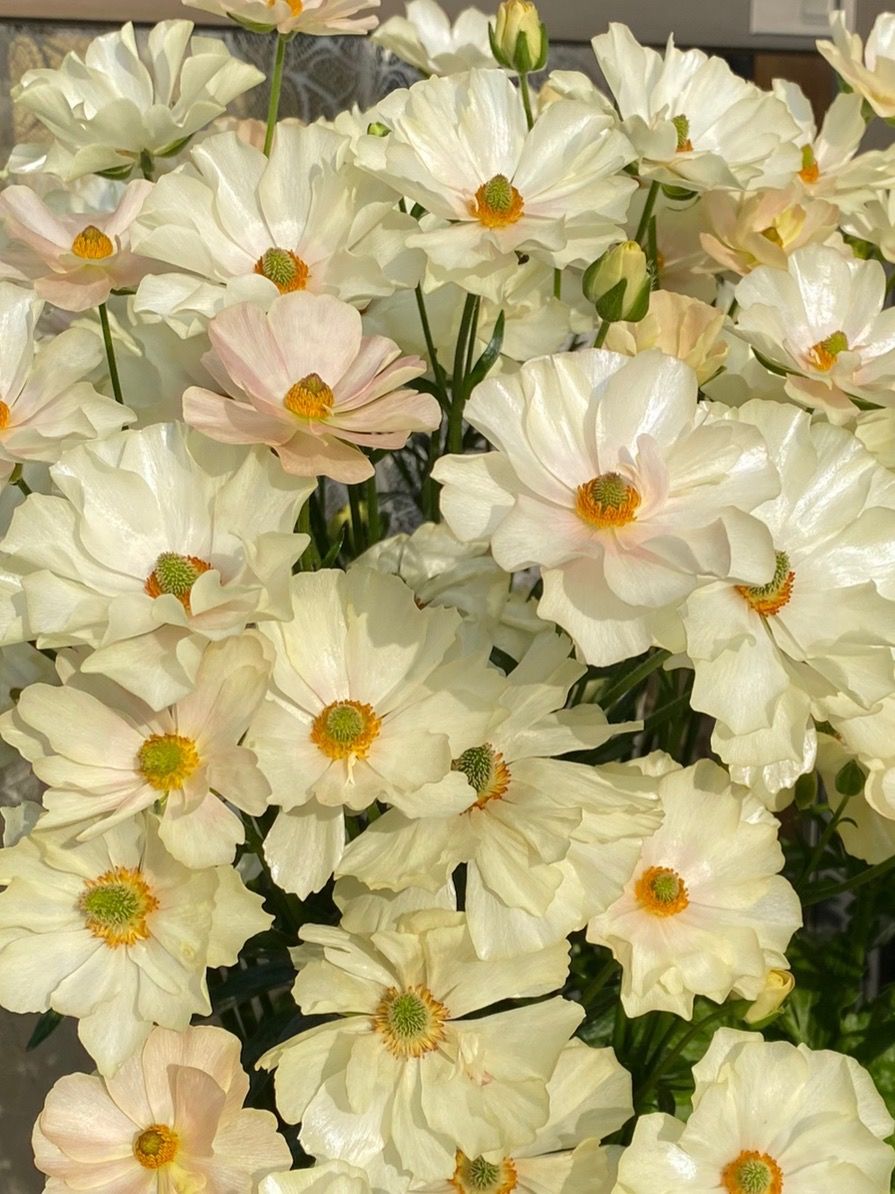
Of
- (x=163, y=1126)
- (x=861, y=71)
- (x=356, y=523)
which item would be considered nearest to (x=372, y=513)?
(x=356, y=523)

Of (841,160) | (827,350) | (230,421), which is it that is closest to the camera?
(230,421)

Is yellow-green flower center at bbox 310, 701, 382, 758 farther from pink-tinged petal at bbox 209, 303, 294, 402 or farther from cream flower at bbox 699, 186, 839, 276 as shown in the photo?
cream flower at bbox 699, 186, 839, 276

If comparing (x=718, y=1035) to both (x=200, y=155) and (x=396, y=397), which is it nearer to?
(x=396, y=397)

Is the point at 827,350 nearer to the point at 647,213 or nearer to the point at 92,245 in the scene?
the point at 647,213

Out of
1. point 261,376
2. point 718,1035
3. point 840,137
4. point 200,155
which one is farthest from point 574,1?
point 718,1035

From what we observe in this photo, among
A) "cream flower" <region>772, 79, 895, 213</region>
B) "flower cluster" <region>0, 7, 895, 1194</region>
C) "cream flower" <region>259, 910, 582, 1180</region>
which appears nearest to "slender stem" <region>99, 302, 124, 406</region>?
"flower cluster" <region>0, 7, 895, 1194</region>
